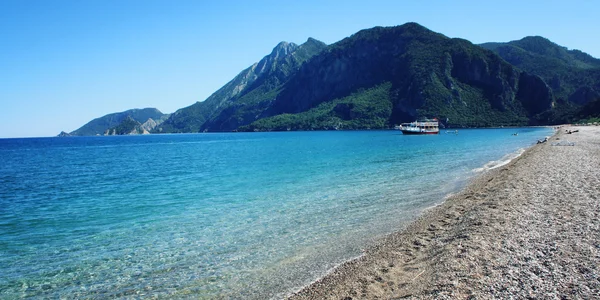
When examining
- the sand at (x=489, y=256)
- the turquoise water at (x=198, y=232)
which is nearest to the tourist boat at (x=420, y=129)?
the turquoise water at (x=198, y=232)

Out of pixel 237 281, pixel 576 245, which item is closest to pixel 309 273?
pixel 237 281

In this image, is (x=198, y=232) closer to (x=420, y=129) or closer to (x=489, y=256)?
(x=489, y=256)

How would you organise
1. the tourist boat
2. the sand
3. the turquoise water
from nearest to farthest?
the sand → the turquoise water → the tourist boat

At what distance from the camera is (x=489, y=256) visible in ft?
28.9

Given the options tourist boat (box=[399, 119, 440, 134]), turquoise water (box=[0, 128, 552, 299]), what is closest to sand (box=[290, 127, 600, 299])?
turquoise water (box=[0, 128, 552, 299])

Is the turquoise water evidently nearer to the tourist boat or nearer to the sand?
the sand

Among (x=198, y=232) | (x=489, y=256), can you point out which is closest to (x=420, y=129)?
(x=198, y=232)

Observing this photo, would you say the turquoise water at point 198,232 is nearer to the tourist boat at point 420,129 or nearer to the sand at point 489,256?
the sand at point 489,256

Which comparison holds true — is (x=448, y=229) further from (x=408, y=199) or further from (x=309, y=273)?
(x=408, y=199)

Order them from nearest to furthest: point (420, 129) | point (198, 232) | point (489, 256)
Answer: point (489, 256)
point (198, 232)
point (420, 129)

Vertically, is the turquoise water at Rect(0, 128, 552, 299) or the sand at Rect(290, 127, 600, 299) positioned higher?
the sand at Rect(290, 127, 600, 299)

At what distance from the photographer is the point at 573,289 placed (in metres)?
6.79

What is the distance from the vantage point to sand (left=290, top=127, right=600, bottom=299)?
23.6 ft

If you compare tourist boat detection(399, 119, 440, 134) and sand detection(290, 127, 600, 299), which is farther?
tourist boat detection(399, 119, 440, 134)
